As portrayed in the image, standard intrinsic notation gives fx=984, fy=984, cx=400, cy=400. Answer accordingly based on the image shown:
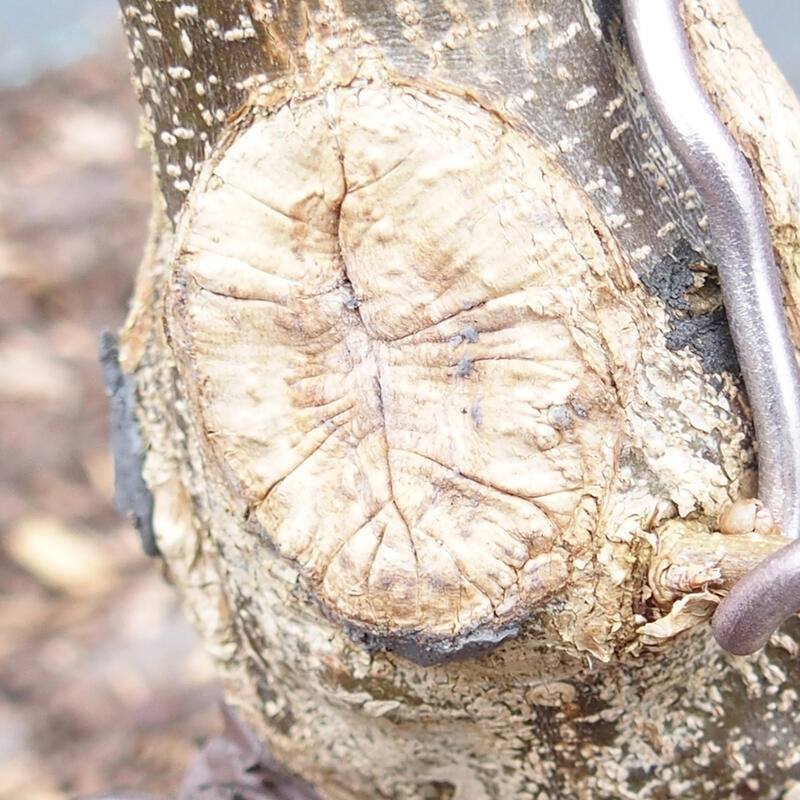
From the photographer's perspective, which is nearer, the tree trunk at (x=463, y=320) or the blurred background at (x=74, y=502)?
the tree trunk at (x=463, y=320)

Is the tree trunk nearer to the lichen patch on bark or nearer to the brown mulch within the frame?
the lichen patch on bark

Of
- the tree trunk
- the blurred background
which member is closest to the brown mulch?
the blurred background

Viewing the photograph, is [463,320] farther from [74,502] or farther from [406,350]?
[74,502]

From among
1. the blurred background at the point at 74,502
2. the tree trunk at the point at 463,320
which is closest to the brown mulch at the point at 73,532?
the blurred background at the point at 74,502

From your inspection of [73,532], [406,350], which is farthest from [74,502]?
[406,350]

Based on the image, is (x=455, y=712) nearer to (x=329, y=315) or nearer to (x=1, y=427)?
(x=329, y=315)

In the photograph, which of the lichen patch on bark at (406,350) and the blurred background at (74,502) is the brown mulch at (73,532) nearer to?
the blurred background at (74,502)

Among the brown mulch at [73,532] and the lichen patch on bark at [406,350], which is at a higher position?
the lichen patch on bark at [406,350]
